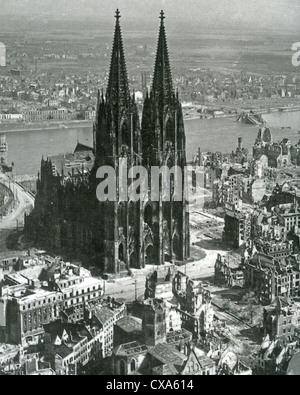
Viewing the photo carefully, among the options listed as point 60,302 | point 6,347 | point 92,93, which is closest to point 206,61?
point 92,93

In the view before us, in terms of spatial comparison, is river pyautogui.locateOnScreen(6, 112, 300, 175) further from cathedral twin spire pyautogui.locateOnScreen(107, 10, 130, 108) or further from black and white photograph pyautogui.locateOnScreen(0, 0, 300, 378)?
cathedral twin spire pyautogui.locateOnScreen(107, 10, 130, 108)

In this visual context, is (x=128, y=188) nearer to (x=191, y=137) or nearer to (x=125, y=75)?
(x=125, y=75)

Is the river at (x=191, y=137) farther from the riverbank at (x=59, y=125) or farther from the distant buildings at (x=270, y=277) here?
the distant buildings at (x=270, y=277)

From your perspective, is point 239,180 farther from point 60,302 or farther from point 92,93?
point 60,302

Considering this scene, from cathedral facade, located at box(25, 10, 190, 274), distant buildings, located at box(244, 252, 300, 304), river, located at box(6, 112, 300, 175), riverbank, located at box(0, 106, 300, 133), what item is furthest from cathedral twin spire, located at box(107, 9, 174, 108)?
riverbank, located at box(0, 106, 300, 133)

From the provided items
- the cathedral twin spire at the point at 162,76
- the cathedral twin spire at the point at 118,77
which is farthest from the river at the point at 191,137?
the cathedral twin spire at the point at 118,77

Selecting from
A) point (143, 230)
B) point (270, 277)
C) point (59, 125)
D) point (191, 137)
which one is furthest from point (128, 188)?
point (191, 137)
